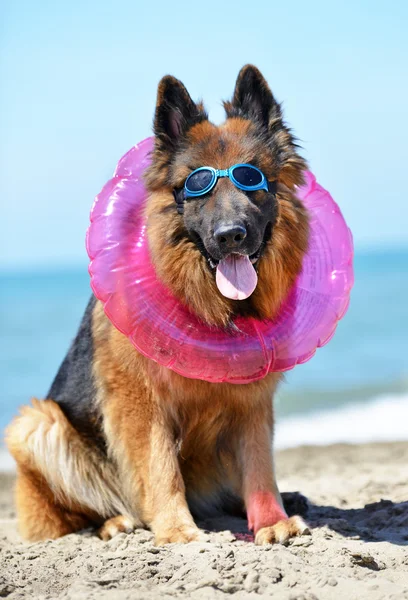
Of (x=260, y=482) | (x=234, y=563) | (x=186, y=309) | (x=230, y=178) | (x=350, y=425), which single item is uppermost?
(x=230, y=178)

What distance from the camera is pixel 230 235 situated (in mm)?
4406

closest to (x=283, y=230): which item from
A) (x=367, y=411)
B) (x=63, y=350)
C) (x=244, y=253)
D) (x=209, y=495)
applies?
(x=244, y=253)

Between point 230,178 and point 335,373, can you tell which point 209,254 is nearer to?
point 230,178

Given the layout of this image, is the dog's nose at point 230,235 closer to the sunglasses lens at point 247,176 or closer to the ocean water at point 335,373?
the sunglasses lens at point 247,176

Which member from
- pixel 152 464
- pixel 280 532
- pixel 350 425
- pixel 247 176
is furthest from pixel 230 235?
pixel 350 425

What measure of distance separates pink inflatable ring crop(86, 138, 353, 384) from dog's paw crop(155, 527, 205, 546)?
3.03 ft

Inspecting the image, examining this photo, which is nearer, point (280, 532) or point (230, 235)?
point (230, 235)

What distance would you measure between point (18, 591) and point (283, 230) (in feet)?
8.44

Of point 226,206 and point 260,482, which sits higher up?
point 226,206

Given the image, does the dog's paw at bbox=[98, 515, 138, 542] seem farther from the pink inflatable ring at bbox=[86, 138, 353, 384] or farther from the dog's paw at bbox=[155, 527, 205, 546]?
the pink inflatable ring at bbox=[86, 138, 353, 384]

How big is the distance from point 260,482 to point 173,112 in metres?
2.44

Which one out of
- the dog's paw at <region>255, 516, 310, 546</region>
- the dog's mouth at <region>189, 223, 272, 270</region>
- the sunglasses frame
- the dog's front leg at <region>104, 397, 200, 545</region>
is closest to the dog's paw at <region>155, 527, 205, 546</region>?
the dog's front leg at <region>104, 397, 200, 545</region>

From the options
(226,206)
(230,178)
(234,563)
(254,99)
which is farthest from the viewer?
(254,99)

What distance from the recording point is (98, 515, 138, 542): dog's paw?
5055 mm
